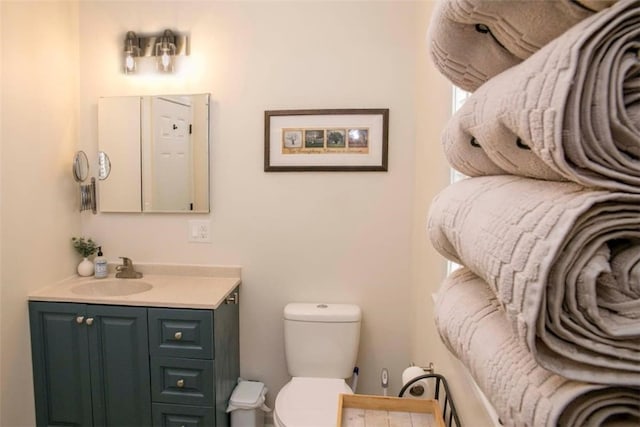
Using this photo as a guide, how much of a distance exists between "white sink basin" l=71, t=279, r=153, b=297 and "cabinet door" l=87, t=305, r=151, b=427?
290 millimetres

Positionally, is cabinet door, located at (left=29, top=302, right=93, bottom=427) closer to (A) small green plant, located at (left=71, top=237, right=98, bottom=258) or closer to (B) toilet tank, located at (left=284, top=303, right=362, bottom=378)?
(A) small green plant, located at (left=71, top=237, right=98, bottom=258)

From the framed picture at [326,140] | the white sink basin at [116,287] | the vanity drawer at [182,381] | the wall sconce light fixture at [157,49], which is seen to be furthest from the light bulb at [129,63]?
the vanity drawer at [182,381]

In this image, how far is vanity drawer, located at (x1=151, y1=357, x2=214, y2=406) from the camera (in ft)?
5.48

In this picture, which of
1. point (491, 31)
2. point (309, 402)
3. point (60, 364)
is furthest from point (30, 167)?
point (491, 31)

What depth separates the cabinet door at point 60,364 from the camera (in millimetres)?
1715

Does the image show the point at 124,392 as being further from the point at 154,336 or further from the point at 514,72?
the point at 514,72

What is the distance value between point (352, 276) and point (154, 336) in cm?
104

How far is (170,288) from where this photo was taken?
1.85m

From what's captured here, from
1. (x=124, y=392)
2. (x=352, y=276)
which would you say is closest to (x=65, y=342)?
(x=124, y=392)

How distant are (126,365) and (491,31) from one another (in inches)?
76.7

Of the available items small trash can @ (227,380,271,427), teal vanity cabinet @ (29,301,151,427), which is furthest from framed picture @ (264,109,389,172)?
small trash can @ (227,380,271,427)

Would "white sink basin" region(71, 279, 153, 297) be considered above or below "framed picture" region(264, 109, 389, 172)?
below

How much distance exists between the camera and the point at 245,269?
2.04 m

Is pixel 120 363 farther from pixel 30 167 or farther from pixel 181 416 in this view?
pixel 30 167
